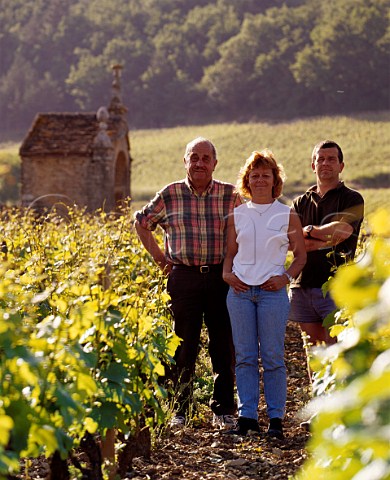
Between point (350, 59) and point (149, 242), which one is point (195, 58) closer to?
point (350, 59)

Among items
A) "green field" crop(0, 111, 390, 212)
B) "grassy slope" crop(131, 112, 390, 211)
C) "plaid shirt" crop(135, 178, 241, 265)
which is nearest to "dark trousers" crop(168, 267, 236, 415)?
"plaid shirt" crop(135, 178, 241, 265)

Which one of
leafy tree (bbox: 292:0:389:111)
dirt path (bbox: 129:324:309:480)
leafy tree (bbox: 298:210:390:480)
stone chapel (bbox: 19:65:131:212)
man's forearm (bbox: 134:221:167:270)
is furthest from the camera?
leafy tree (bbox: 292:0:389:111)

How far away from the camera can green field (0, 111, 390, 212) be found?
60.0 m

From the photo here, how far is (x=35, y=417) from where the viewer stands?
10.5 feet

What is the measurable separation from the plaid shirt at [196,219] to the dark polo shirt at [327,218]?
1.63ft

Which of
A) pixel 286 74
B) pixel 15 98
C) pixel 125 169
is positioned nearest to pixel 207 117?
pixel 286 74

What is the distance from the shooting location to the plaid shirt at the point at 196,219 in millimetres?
5906

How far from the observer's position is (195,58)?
102438 mm

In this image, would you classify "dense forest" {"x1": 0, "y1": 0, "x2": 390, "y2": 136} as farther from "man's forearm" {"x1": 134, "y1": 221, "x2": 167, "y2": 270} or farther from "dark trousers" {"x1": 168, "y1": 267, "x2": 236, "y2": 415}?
"dark trousers" {"x1": 168, "y1": 267, "x2": 236, "y2": 415}

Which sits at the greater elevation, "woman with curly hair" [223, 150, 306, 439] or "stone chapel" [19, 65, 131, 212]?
"woman with curly hair" [223, 150, 306, 439]

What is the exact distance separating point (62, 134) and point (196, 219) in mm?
22720

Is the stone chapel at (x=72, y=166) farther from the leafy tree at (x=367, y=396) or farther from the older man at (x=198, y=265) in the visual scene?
the leafy tree at (x=367, y=396)

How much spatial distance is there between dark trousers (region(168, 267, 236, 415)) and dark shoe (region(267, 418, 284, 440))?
0.49 m

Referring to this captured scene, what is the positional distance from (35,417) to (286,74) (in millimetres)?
87111
